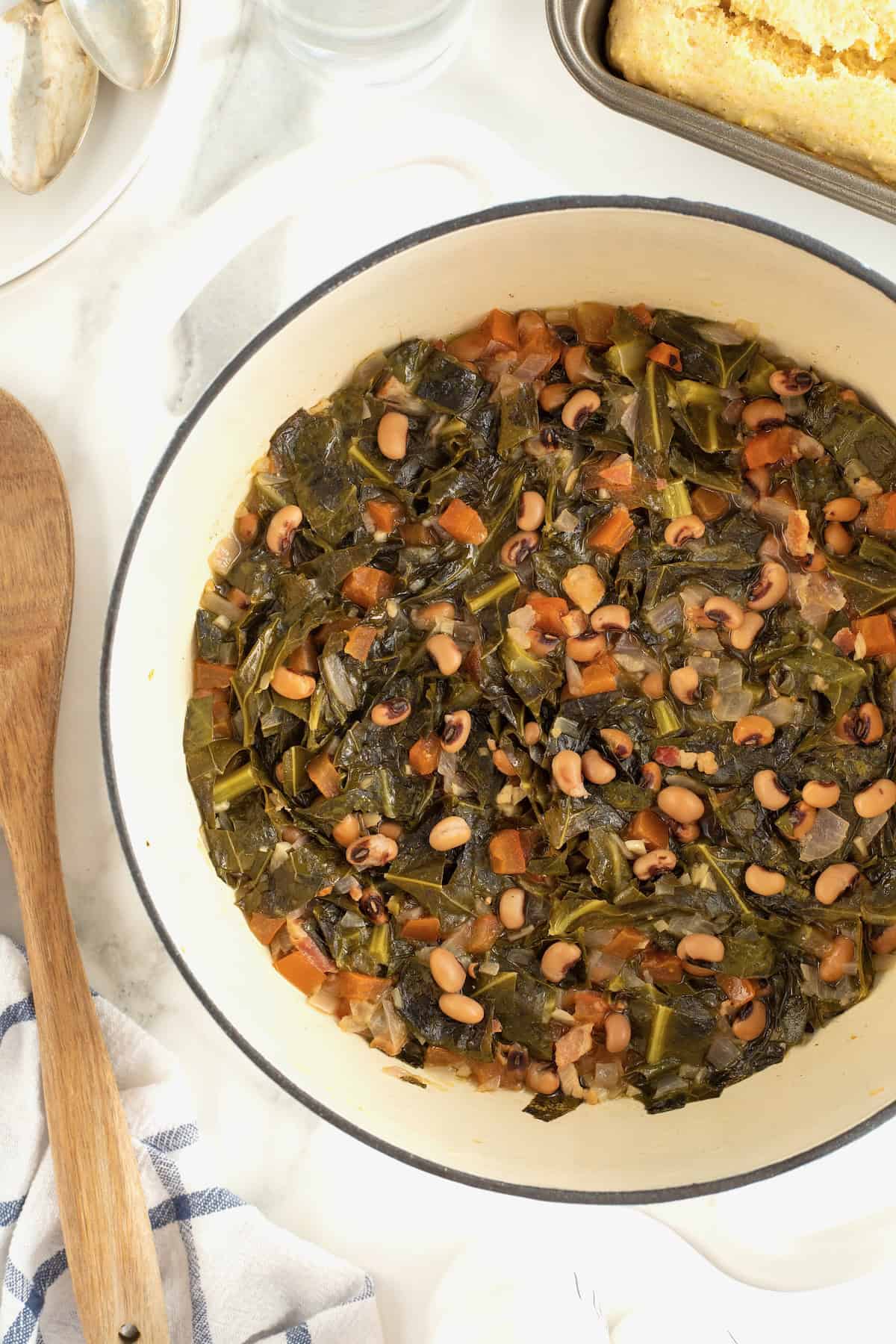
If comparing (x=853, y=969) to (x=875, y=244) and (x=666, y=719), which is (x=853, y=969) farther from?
(x=875, y=244)

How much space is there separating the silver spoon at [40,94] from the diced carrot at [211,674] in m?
1.16

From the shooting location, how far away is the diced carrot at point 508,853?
242 centimetres

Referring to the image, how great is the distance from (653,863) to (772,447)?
95 cm

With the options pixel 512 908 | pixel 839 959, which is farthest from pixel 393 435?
pixel 839 959

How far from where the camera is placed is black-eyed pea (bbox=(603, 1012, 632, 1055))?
2398 millimetres

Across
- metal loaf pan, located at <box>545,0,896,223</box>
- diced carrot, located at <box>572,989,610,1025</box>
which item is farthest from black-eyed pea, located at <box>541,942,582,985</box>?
metal loaf pan, located at <box>545,0,896,223</box>

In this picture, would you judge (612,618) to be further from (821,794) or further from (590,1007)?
(590,1007)

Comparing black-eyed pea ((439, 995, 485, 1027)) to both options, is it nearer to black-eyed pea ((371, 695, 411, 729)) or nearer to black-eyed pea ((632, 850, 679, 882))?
black-eyed pea ((632, 850, 679, 882))

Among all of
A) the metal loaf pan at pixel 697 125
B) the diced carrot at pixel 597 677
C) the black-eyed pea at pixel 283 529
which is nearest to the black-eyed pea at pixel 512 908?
the diced carrot at pixel 597 677

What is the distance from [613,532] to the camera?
234 centimetres

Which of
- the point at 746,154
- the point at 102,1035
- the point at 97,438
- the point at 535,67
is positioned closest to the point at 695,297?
the point at 746,154

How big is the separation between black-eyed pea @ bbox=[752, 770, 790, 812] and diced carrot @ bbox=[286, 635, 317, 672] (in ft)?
3.34

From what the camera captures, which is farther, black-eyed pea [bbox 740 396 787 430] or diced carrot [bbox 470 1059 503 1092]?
diced carrot [bbox 470 1059 503 1092]

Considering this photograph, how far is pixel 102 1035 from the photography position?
2.45 metres
